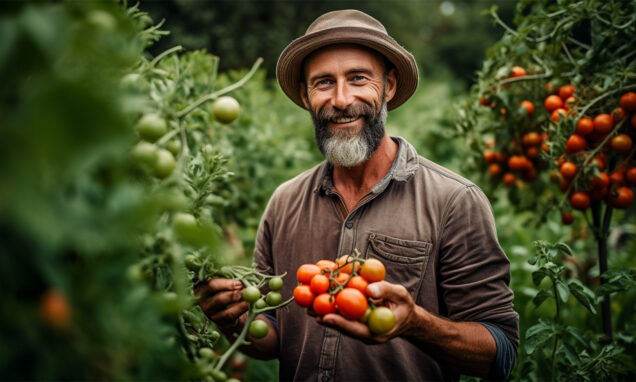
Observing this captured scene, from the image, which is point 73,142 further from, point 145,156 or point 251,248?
point 251,248

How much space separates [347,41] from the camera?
210 cm

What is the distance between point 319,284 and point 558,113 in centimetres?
146

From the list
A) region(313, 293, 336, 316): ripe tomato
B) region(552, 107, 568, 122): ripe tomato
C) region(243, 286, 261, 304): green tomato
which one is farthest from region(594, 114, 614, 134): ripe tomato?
region(243, 286, 261, 304): green tomato

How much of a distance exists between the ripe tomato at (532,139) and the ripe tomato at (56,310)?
7.71ft

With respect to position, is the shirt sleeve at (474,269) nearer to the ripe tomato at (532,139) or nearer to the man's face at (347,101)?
the man's face at (347,101)

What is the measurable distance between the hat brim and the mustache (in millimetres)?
272

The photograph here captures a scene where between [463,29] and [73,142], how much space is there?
24.2 metres

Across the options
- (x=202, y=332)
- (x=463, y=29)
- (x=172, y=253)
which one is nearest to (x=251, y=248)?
(x=202, y=332)

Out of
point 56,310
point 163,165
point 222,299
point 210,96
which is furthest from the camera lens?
point 222,299

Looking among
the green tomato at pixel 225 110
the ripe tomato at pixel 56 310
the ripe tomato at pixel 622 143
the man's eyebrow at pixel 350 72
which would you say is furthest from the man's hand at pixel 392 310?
the ripe tomato at pixel 622 143

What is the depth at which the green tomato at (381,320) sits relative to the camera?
132 cm

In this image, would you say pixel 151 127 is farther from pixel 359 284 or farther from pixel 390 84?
pixel 390 84

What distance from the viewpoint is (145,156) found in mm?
850

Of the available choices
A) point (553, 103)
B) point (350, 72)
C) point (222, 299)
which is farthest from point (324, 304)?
point (553, 103)
